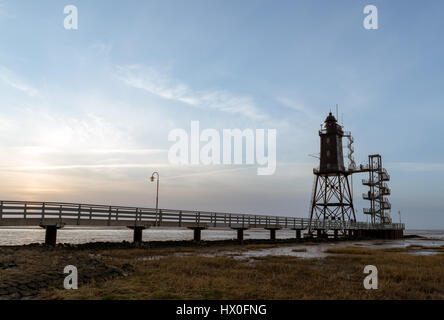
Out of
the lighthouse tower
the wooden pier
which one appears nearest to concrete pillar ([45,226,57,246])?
the wooden pier

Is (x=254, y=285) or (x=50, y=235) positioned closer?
(x=254, y=285)

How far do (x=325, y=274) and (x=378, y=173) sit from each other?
196 ft

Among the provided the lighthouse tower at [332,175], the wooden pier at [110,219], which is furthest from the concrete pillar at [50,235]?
the lighthouse tower at [332,175]

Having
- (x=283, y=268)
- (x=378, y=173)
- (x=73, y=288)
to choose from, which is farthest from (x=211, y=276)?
(x=378, y=173)

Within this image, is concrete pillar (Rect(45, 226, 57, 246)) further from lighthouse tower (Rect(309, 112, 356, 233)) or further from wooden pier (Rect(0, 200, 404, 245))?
lighthouse tower (Rect(309, 112, 356, 233))

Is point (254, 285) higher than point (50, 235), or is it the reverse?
point (50, 235)

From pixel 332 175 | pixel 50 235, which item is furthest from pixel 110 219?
pixel 332 175

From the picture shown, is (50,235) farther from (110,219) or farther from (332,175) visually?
(332,175)

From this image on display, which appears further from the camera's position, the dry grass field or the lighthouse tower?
the lighthouse tower

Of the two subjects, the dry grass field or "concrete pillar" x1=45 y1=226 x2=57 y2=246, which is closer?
the dry grass field

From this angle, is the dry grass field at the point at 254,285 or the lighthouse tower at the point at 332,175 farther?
the lighthouse tower at the point at 332,175

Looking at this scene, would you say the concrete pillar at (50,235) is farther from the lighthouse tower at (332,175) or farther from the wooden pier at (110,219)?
the lighthouse tower at (332,175)

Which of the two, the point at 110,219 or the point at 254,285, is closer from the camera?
the point at 254,285
